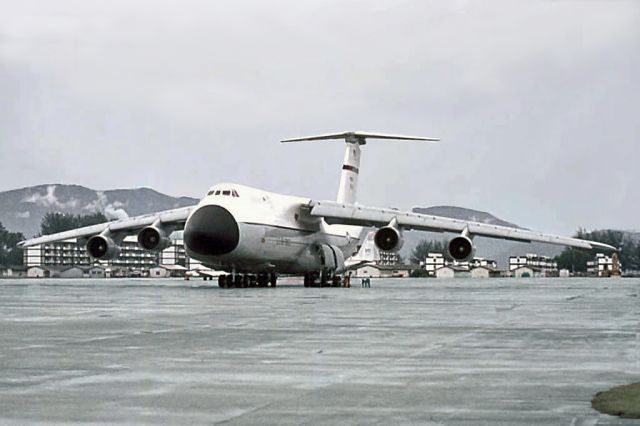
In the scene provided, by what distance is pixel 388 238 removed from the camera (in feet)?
154

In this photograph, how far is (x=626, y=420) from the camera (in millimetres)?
6926

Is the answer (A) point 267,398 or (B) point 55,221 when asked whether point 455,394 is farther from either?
(B) point 55,221

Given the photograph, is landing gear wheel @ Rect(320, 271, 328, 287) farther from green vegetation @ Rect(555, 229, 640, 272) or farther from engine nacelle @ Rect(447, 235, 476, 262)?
green vegetation @ Rect(555, 229, 640, 272)

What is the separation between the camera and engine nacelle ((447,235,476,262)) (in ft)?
152

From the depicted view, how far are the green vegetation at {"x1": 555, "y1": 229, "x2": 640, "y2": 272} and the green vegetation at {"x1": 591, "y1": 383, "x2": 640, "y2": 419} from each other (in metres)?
149

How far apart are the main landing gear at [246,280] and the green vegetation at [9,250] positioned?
116 meters

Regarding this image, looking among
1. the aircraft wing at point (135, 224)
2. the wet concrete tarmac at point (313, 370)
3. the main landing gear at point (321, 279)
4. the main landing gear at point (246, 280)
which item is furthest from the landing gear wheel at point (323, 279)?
the wet concrete tarmac at point (313, 370)

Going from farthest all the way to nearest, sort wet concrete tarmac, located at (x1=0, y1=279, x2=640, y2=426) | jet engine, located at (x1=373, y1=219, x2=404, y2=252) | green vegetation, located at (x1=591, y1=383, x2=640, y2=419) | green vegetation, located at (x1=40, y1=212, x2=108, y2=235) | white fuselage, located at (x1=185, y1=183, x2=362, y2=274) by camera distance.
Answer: green vegetation, located at (x1=40, y1=212, x2=108, y2=235), jet engine, located at (x1=373, y1=219, x2=404, y2=252), white fuselage, located at (x1=185, y1=183, x2=362, y2=274), wet concrete tarmac, located at (x1=0, y1=279, x2=640, y2=426), green vegetation, located at (x1=591, y1=383, x2=640, y2=419)

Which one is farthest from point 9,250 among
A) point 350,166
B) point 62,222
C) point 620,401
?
point 620,401

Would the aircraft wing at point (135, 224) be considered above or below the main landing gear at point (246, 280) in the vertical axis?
above

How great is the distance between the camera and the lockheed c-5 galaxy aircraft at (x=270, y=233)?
141ft

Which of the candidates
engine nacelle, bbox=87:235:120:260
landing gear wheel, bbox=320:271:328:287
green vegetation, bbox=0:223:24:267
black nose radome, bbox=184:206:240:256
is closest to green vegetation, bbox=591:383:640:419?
black nose radome, bbox=184:206:240:256

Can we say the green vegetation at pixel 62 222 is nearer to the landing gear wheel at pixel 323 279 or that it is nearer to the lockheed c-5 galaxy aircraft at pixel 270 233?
the lockheed c-5 galaxy aircraft at pixel 270 233

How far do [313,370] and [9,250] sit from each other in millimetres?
164957
